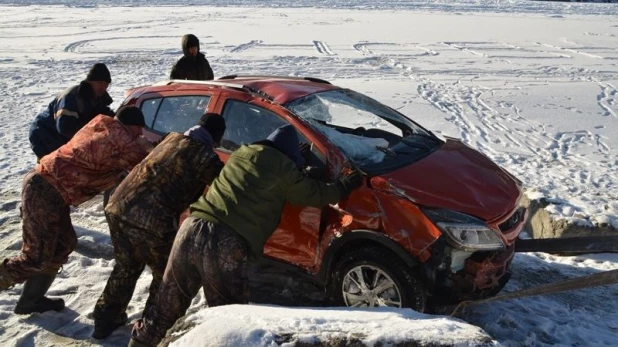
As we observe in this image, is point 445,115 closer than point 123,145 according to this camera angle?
No

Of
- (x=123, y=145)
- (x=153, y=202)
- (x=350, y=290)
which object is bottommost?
(x=350, y=290)

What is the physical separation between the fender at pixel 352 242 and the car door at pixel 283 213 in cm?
12

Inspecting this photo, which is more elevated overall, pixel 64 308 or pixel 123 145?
pixel 123 145

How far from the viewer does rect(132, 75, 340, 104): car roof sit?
4.72m

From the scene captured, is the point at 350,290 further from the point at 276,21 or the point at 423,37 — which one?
the point at 276,21

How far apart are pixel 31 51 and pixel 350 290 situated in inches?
674

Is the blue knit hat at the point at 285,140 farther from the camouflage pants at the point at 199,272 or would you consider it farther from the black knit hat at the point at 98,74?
the black knit hat at the point at 98,74

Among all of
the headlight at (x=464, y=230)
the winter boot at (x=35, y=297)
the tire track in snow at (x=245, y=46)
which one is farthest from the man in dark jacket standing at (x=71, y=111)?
the tire track in snow at (x=245, y=46)

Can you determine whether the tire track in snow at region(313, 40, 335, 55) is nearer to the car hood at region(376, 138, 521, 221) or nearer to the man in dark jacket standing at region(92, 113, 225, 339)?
the car hood at region(376, 138, 521, 221)

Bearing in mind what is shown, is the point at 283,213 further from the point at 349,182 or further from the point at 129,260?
the point at 129,260

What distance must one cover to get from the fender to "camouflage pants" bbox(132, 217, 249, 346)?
0.77m

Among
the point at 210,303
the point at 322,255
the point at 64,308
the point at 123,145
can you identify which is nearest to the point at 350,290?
the point at 322,255

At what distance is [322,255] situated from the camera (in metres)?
4.09

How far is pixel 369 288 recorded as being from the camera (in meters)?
3.96
